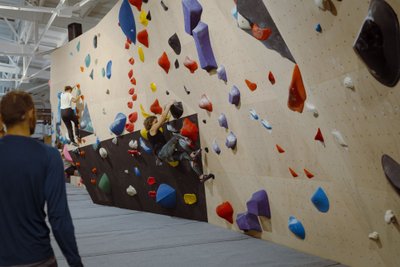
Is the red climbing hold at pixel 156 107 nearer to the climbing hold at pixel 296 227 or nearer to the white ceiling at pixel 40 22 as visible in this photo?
the climbing hold at pixel 296 227

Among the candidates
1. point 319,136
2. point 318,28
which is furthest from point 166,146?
point 318,28

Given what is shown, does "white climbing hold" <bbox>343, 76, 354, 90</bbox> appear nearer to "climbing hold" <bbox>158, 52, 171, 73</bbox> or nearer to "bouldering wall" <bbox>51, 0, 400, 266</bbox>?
"bouldering wall" <bbox>51, 0, 400, 266</bbox>

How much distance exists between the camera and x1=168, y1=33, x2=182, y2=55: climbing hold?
4.41 metres

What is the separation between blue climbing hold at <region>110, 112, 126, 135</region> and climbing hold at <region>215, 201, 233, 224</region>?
2153 mm

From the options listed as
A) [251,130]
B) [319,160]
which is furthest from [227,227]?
[319,160]

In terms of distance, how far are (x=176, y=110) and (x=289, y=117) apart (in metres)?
1.81

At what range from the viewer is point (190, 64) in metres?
4.26

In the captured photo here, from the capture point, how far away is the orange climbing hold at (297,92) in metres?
2.87

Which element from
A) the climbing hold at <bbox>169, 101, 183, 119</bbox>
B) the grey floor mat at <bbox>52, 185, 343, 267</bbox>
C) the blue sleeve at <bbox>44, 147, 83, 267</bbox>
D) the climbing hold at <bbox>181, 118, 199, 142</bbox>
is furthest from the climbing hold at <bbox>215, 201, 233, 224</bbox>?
the blue sleeve at <bbox>44, 147, 83, 267</bbox>

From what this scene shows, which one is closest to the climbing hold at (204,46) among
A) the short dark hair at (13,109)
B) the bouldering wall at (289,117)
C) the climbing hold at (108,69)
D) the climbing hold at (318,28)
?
the bouldering wall at (289,117)

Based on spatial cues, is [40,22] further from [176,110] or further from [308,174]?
[308,174]

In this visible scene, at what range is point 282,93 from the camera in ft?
10.2

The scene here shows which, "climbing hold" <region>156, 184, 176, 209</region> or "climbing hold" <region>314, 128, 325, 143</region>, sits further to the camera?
"climbing hold" <region>156, 184, 176, 209</region>

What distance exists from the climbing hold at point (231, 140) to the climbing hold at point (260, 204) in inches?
19.5
